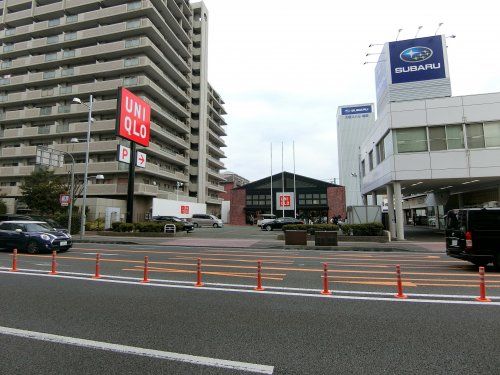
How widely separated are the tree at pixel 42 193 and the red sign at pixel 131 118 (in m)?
11.6

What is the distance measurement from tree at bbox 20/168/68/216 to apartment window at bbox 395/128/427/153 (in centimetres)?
3253

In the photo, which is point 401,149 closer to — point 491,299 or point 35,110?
point 491,299

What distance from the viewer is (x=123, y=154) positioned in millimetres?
29453

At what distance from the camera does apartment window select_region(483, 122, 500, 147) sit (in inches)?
875

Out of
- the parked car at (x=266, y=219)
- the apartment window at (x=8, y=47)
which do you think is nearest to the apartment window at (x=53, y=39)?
the apartment window at (x=8, y=47)

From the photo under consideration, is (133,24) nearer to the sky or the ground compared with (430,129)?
nearer to the sky

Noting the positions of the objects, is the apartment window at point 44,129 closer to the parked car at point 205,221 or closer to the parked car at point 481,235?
the parked car at point 205,221

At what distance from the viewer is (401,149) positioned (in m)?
24.0

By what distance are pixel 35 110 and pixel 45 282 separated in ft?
167

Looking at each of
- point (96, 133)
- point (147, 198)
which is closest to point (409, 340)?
point (147, 198)

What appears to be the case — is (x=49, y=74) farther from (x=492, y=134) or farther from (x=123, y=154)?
(x=492, y=134)

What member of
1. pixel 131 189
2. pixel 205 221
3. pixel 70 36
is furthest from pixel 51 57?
pixel 131 189

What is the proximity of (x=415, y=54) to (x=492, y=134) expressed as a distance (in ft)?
31.9

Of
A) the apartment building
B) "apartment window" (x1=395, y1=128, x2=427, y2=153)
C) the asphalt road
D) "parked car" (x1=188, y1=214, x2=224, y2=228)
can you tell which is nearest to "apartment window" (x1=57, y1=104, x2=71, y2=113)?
the apartment building
